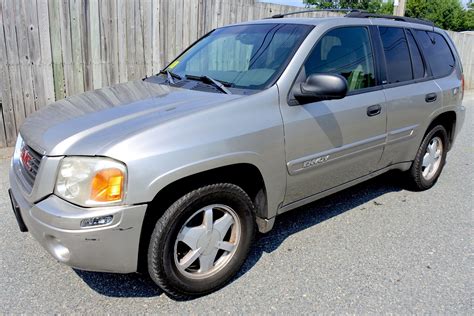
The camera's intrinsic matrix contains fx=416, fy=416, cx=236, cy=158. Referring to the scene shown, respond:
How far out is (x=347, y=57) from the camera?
11.9ft

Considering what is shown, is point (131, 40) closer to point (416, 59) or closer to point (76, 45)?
point (76, 45)

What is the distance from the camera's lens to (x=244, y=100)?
9.37 feet

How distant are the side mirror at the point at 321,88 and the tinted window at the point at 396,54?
3.97ft

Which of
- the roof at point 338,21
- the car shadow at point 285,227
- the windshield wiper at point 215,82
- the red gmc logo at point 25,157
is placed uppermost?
the roof at point 338,21

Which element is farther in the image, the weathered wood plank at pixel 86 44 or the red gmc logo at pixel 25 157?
the weathered wood plank at pixel 86 44

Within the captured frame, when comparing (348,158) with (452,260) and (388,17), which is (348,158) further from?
(388,17)

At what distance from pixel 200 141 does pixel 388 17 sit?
282 cm

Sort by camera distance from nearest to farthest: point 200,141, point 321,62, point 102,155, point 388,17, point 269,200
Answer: point 102,155 → point 200,141 → point 269,200 → point 321,62 → point 388,17

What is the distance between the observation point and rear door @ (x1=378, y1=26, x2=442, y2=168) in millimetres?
3955

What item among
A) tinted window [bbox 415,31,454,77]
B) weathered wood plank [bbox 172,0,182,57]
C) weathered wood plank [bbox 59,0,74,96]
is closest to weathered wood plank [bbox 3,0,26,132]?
weathered wood plank [bbox 59,0,74,96]

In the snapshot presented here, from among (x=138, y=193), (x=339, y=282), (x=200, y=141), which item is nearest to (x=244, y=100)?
(x=200, y=141)

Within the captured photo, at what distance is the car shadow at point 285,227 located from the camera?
2.91m

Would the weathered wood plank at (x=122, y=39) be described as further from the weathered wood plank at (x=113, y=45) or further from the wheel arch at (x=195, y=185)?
the wheel arch at (x=195, y=185)

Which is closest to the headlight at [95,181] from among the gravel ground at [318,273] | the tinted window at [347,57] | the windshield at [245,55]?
the gravel ground at [318,273]
